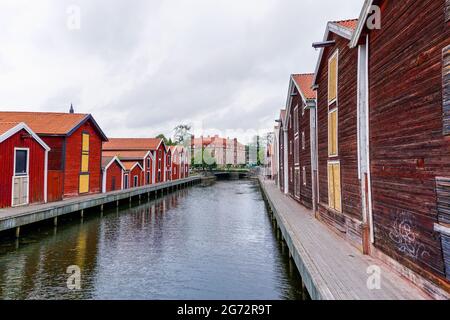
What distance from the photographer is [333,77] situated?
45.1 ft

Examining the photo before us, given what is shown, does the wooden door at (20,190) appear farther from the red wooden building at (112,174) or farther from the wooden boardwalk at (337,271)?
the wooden boardwalk at (337,271)

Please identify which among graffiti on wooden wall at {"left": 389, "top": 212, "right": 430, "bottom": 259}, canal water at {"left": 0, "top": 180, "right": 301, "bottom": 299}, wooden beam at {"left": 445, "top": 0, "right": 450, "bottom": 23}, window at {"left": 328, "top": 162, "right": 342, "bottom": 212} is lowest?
canal water at {"left": 0, "top": 180, "right": 301, "bottom": 299}

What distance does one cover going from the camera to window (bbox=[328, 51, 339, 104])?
13227 mm

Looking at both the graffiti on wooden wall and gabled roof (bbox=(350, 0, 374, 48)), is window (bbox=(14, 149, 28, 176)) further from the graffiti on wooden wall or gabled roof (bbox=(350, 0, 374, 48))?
the graffiti on wooden wall

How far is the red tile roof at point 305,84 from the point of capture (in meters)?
19.1

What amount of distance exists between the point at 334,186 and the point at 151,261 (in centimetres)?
803

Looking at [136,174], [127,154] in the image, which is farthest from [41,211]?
[127,154]

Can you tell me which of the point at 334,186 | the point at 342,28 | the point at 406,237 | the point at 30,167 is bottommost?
the point at 406,237

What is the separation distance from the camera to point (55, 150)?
→ 25.0m

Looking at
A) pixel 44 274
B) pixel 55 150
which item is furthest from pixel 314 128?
pixel 55 150

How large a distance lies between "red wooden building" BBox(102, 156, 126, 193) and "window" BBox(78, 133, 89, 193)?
313 cm

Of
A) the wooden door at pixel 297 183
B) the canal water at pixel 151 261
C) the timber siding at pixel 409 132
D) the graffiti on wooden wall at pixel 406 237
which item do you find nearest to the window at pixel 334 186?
the canal water at pixel 151 261

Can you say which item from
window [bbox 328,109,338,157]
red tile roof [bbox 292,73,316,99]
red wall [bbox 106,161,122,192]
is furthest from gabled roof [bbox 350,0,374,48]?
red wall [bbox 106,161,122,192]

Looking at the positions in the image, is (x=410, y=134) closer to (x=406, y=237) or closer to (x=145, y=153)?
(x=406, y=237)
